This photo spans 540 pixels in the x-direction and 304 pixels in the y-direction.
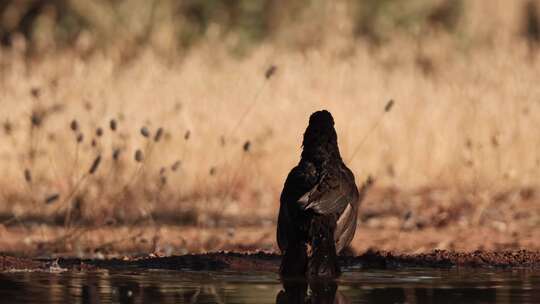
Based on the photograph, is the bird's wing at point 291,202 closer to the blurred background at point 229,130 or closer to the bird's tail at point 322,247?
the bird's tail at point 322,247

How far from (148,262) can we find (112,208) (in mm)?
4007

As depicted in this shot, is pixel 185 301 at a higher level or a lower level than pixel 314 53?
lower

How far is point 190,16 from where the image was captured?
29953 millimetres

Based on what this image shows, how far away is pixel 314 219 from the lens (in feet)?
32.1

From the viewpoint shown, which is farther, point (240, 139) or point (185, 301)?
point (240, 139)

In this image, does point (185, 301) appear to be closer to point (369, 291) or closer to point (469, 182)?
point (369, 291)

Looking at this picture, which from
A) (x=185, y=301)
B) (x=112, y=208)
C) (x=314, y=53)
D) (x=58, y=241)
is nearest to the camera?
(x=185, y=301)

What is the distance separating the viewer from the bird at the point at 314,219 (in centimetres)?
972

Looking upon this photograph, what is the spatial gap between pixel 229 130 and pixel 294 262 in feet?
30.1

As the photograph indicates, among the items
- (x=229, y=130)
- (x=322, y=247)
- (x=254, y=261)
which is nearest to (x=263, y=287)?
(x=322, y=247)

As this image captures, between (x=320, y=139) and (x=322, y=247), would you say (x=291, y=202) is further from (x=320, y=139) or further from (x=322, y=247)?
(x=320, y=139)

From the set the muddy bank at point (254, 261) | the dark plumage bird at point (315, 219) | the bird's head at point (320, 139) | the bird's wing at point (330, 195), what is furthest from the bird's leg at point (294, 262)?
the muddy bank at point (254, 261)

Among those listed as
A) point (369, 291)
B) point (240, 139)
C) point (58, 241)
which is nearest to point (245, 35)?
point (240, 139)

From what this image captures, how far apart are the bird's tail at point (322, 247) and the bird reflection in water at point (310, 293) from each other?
0.34 feet
